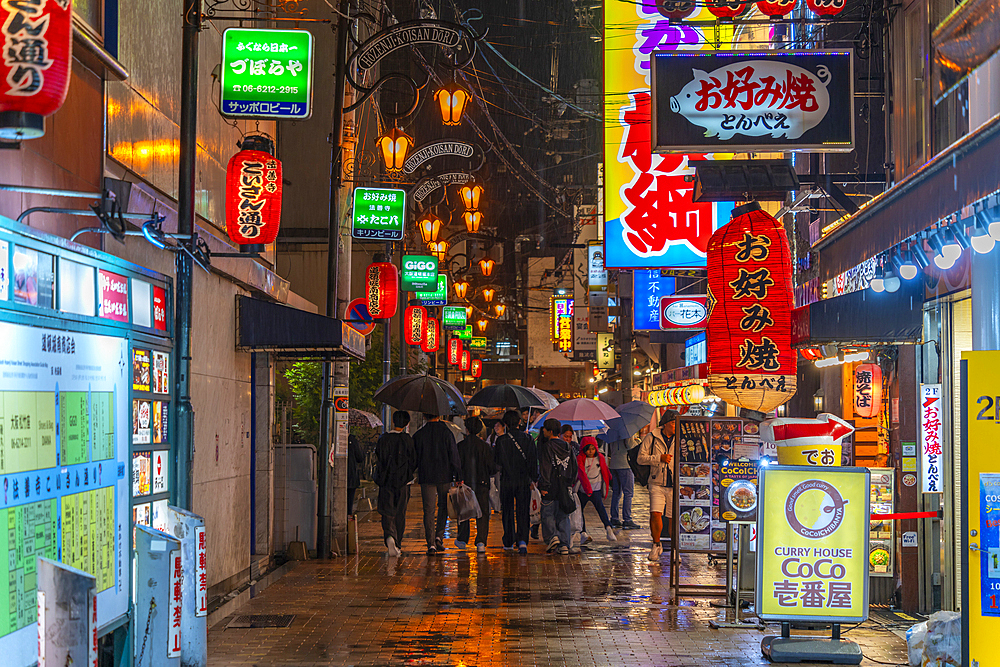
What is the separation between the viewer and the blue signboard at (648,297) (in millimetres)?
22602

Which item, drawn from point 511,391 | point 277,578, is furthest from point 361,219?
point 277,578

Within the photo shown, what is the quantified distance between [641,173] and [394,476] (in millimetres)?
6150

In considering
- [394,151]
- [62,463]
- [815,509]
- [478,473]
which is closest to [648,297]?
[394,151]

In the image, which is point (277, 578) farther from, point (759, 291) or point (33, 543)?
point (33, 543)

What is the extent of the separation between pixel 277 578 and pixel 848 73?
368 inches

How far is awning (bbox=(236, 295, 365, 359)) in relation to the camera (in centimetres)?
1260

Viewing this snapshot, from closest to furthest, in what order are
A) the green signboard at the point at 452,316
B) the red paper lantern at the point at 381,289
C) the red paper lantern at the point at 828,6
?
1. the red paper lantern at the point at 828,6
2. the red paper lantern at the point at 381,289
3. the green signboard at the point at 452,316

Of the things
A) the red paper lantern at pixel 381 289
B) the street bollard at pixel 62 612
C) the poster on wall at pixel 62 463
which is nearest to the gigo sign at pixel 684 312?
the red paper lantern at pixel 381 289

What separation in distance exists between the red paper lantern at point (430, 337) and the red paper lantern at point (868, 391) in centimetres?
2103

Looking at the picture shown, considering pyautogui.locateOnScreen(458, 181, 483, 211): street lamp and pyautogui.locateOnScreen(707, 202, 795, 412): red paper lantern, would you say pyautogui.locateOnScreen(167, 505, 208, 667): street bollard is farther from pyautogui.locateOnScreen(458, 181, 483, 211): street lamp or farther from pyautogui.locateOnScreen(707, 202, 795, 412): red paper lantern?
pyautogui.locateOnScreen(458, 181, 483, 211): street lamp

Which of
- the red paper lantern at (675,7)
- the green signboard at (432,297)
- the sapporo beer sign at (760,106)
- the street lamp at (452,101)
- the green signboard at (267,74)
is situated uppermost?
the street lamp at (452,101)

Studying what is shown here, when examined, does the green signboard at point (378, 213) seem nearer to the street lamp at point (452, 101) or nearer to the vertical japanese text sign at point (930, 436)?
the street lamp at point (452, 101)

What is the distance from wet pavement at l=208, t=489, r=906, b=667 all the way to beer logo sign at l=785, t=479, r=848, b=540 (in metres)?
1.21

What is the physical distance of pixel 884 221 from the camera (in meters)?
11.7
